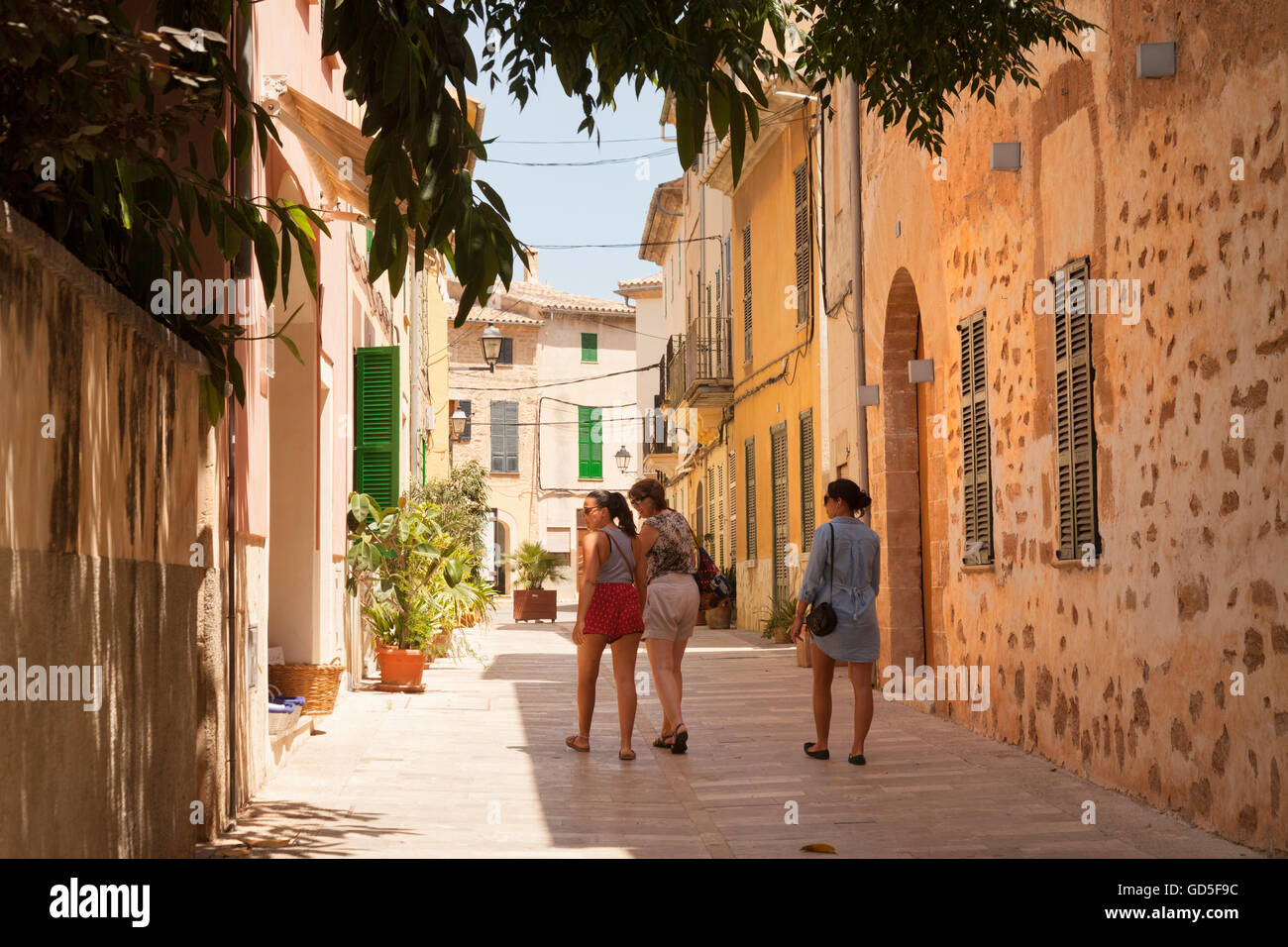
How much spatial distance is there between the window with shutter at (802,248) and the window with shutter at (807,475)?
1.25 m

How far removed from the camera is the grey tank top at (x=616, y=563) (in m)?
9.47

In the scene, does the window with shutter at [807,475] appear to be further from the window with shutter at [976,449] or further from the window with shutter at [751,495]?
the window with shutter at [976,449]

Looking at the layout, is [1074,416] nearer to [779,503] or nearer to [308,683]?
[308,683]

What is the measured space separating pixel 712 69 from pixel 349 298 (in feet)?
32.9

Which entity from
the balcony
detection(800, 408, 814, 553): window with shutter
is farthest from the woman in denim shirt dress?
the balcony

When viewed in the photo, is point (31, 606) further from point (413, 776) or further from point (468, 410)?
point (468, 410)

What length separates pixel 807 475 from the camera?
18.5m

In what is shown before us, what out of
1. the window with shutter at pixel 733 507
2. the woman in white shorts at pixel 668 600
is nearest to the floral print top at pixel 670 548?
the woman in white shorts at pixel 668 600

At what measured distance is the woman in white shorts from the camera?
9.52 meters

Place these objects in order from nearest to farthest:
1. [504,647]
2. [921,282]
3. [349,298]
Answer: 1. [921,282]
2. [349,298]
3. [504,647]

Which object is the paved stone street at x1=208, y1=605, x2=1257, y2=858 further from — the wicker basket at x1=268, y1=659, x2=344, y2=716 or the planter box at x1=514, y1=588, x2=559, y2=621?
the planter box at x1=514, y1=588, x2=559, y2=621

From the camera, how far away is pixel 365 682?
14.6 metres

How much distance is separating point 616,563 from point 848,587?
147cm
